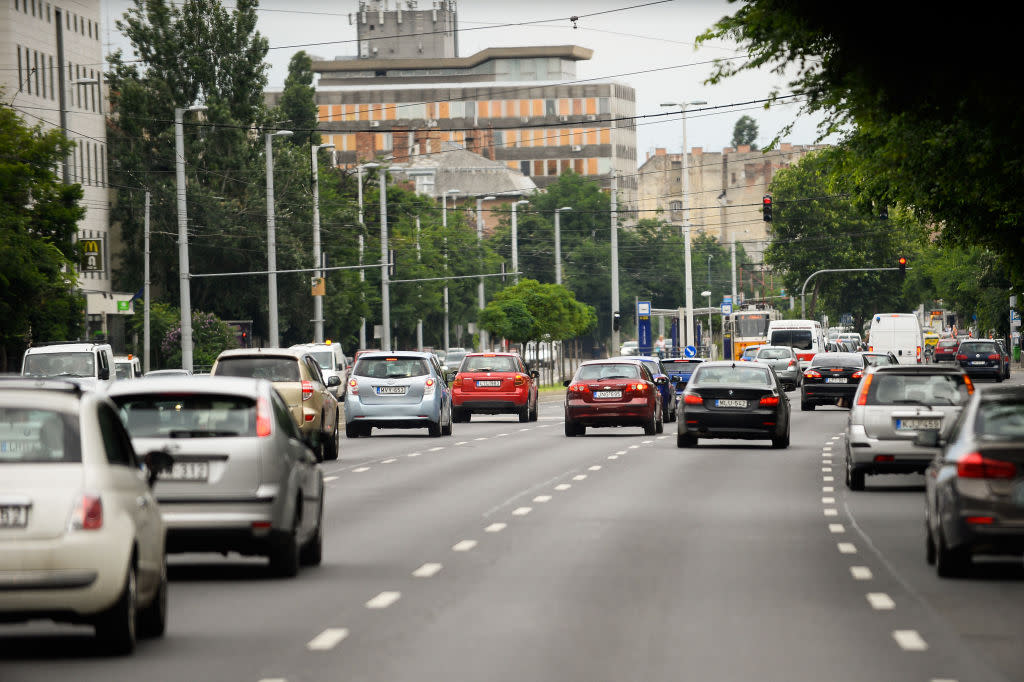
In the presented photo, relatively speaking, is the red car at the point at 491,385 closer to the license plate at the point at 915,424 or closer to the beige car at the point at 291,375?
the beige car at the point at 291,375

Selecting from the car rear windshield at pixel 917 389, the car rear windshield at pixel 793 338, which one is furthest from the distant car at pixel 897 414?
the car rear windshield at pixel 793 338

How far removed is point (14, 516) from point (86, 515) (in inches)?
14.1

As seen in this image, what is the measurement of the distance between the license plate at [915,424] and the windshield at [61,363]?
70.1 feet

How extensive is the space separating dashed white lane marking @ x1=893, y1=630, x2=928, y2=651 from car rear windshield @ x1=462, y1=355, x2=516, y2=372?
36.5 meters

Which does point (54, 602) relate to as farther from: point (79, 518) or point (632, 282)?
point (632, 282)

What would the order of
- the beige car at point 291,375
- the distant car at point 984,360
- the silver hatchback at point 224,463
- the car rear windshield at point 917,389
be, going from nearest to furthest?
the silver hatchback at point 224,463 < the car rear windshield at point 917,389 < the beige car at point 291,375 < the distant car at point 984,360

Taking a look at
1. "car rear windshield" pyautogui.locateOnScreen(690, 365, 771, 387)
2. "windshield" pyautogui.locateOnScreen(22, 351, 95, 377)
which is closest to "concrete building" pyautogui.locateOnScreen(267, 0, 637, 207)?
"windshield" pyautogui.locateOnScreen(22, 351, 95, 377)

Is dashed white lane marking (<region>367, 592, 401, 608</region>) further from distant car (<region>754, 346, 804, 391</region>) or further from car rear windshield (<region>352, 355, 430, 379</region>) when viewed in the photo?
distant car (<region>754, 346, 804, 391</region>)

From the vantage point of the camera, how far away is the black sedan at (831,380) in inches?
2138

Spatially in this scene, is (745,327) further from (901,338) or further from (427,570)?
(427,570)

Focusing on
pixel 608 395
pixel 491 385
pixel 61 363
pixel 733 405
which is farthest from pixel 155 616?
pixel 491 385

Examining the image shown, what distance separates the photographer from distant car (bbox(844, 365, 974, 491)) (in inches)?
931

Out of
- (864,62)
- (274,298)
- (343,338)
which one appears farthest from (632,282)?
(864,62)

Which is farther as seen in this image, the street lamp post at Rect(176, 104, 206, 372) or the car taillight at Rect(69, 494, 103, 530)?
the street lamp post at Rect(176, 104, 206, 372)
